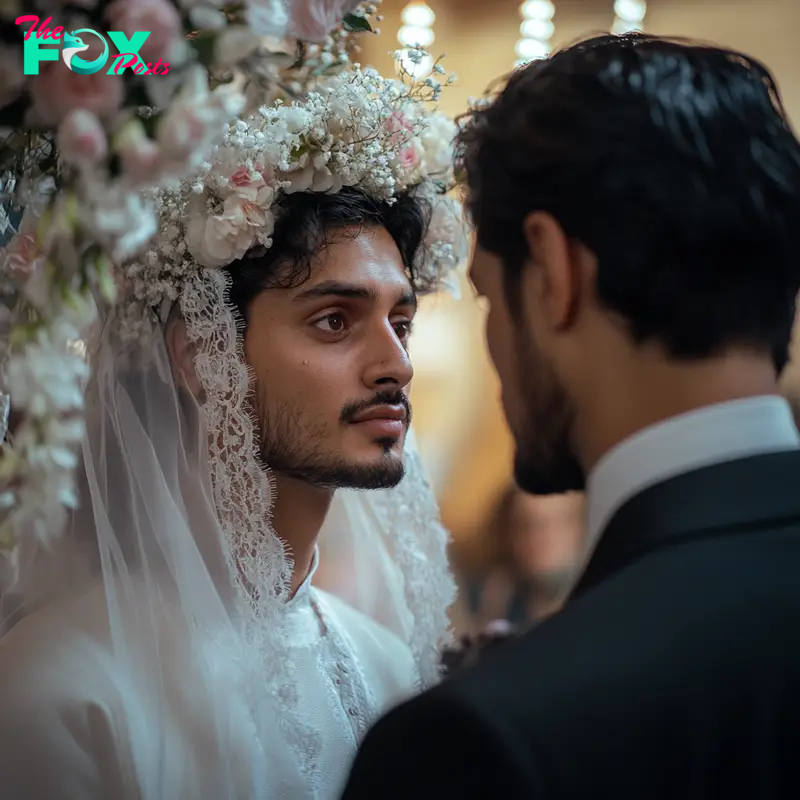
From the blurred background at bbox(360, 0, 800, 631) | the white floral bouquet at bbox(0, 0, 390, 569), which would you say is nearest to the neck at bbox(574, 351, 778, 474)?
the white floral bouquet at bbox(0, 0, 390, 569)

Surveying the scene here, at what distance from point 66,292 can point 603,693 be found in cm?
70

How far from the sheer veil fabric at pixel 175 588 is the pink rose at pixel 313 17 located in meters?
0.88

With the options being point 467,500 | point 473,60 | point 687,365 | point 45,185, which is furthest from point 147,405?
point 473,60

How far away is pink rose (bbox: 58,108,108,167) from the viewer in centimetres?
101

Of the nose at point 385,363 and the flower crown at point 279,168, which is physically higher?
the flower crown at point 279,168

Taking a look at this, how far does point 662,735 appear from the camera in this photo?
3.13ft

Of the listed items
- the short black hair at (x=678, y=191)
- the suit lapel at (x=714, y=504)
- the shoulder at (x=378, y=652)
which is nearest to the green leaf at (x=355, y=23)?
the short black hair at (x=678, y=191)

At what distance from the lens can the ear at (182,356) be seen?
2061mm

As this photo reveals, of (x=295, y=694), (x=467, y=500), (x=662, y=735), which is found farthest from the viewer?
(x=467, y=500)

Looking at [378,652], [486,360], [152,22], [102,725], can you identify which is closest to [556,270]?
[152,22]

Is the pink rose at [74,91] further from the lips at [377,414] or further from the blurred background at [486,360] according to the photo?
the blurred background at [486,360]

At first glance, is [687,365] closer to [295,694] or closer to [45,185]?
[45,185]

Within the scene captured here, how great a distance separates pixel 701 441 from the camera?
3.59 feet

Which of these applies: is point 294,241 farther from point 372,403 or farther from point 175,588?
point 175,588
